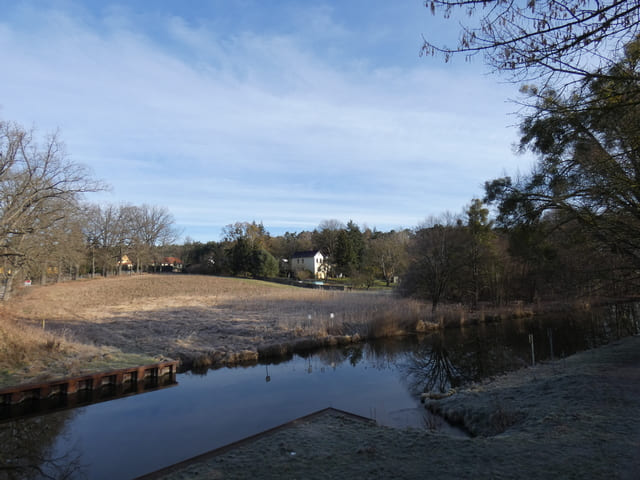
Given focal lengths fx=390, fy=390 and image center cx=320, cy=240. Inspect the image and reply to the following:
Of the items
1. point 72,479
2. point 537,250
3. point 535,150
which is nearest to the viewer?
point 72,479

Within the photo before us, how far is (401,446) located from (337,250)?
53.6 m

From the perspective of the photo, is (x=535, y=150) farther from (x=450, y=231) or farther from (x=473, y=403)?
(x=450, y=231)

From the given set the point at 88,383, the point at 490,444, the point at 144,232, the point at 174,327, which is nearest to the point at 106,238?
the point at 144,232

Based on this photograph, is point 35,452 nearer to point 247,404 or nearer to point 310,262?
point 247,404

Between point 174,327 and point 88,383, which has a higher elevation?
point 174,327

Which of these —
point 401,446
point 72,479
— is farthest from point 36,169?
point 401,446

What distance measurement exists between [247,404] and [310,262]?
56.9 metres

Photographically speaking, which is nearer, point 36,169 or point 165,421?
point 165,421

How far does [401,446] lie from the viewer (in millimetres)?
5570

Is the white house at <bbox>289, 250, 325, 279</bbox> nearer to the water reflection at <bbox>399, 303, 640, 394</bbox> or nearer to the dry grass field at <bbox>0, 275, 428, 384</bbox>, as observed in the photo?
the dry grass field at <bbox>0, 275, 428, 384</bbox>

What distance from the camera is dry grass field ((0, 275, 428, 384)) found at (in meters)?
11.9

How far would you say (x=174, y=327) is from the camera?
749 inches

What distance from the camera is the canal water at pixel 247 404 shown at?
292 inches

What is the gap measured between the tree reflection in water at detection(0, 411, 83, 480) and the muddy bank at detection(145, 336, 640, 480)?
3248mm
